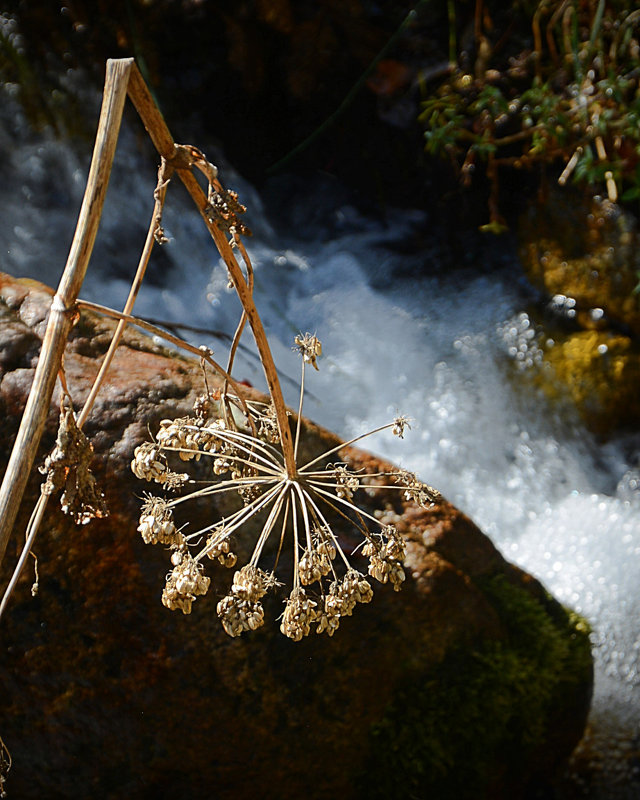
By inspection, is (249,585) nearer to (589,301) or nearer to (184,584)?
(184,584)

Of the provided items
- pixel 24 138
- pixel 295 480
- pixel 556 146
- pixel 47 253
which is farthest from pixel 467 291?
pixel 295 480

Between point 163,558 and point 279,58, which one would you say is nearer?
point 163,558

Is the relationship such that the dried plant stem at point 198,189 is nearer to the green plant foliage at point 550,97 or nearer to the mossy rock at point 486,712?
the mossy rock at point 486,712

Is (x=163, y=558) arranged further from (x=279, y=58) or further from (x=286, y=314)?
(x=279, y=58)

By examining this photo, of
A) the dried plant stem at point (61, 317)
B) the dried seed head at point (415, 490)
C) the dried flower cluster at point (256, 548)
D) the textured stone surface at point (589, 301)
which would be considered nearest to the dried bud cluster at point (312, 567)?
the dried flower cluster at point (256, 548)

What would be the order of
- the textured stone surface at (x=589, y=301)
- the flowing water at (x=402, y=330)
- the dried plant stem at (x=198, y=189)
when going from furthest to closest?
1. the textured stone surface at (x=589, y=301)
2. the flowing water at (x=402, y=330)
3. the dried plant stem at (x=198, y=189)

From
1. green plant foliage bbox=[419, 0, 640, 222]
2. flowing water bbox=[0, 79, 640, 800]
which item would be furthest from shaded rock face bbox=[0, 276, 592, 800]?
green plant foliage bbox=[419, 0, 640, 222]
